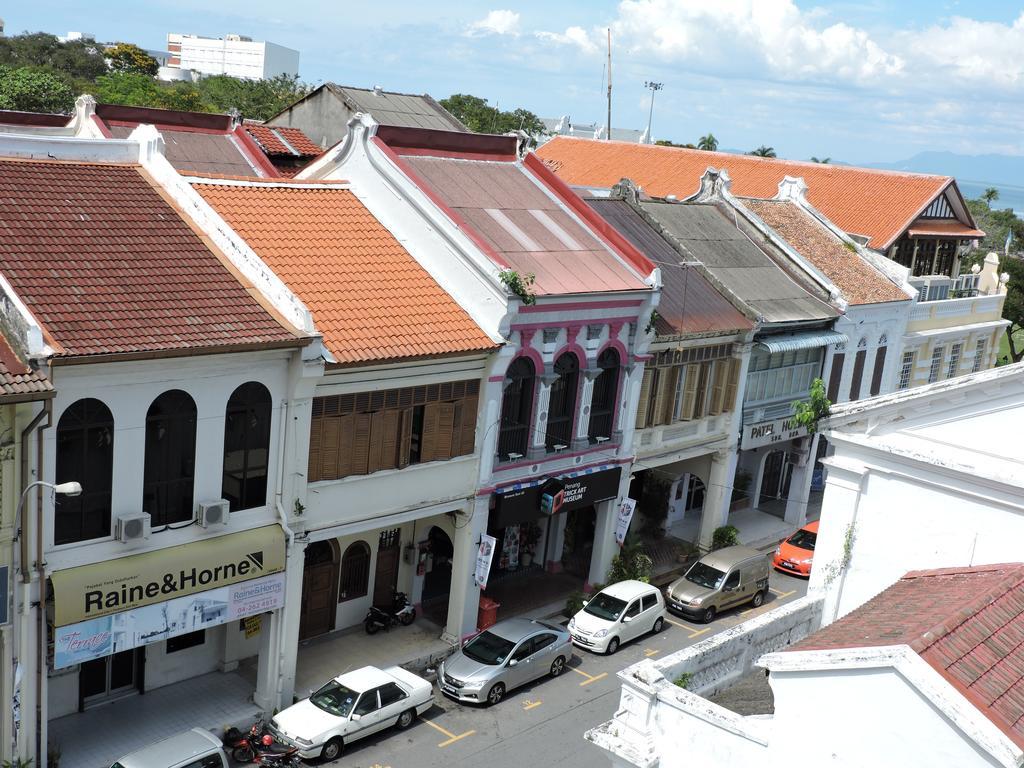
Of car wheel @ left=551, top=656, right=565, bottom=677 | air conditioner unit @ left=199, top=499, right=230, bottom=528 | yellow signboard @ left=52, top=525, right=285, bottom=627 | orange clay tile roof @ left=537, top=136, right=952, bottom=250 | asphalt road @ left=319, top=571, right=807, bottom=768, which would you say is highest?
orange clay tile roof @ left=537, top=136, right=952, bottom=250

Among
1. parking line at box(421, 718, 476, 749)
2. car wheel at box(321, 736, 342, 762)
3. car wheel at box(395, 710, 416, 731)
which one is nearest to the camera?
car wheel at box(321, 736, 342, 762)

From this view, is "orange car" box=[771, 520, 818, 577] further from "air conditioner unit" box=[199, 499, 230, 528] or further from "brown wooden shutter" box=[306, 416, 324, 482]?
"air conditioner unit" box=[199, 499, 230, 528]

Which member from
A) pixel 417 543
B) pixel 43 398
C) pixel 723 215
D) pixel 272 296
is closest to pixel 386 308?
pixel 272 296

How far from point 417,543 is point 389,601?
1.85 metres

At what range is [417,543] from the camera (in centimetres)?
3019

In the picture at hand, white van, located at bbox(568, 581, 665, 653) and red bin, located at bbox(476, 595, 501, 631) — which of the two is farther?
white van, located at bbox(568, 581, 665, 653)

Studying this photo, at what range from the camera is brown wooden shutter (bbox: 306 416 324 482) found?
942 inches

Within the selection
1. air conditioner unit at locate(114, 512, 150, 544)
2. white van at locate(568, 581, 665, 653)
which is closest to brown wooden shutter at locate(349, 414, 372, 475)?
air conditioner unit at locate(114, 512, 150, 544)

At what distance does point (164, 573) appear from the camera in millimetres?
21344

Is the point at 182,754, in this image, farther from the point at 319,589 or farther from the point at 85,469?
the point at 319,589

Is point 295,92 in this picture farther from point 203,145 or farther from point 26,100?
point 203,145

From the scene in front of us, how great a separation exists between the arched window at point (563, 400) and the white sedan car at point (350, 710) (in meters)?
8.02

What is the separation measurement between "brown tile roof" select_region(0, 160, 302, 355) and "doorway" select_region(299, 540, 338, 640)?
784 cm

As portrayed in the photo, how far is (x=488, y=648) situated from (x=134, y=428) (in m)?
10.9
